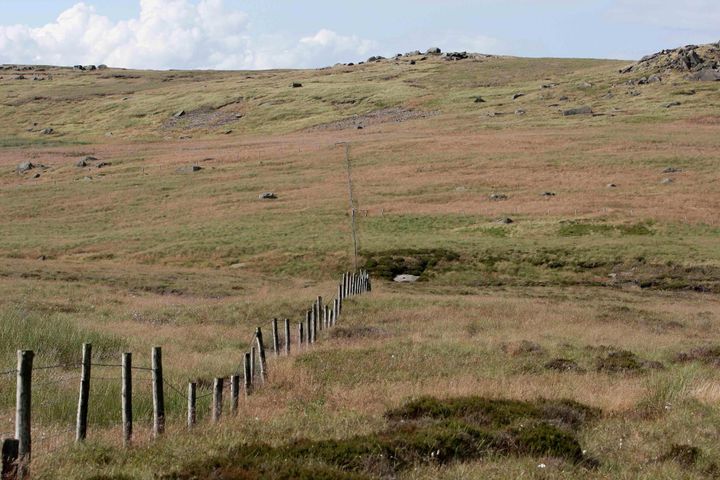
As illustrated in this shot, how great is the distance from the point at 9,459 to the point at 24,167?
9875cm

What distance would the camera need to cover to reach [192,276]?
48.2 m

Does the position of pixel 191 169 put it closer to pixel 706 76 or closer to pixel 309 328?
pixel 309 328

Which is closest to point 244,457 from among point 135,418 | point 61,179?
point 135,418

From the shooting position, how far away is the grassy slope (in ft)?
48.4

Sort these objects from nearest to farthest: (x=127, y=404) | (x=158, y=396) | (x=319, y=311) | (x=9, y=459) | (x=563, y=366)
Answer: (x=9, y=459)
(x=127, y=404)
(x=158, y=396)
(x=563, y=366)
(x=319, y=311)

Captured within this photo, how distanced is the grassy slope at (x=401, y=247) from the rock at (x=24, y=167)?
5.97 ft

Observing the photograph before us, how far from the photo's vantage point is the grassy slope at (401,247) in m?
14.8

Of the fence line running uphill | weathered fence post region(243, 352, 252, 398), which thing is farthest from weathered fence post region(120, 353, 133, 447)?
weathered fence post region(243, 352, 252, 398)

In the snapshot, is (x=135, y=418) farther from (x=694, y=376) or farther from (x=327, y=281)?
(x=327, y=281)

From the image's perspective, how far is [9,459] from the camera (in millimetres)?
8648

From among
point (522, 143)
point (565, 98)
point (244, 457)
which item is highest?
point (565, 98)

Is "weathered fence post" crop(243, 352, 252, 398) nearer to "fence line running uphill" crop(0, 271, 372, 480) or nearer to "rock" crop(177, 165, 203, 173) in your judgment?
"fence line running uphill" crop(0, 271, 372, 480)

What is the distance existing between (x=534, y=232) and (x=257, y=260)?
65.1 feet


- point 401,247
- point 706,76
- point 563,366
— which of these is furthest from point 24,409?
point 706,76
